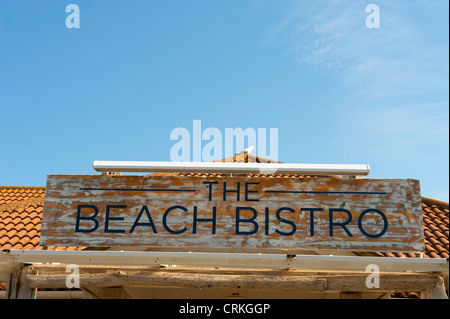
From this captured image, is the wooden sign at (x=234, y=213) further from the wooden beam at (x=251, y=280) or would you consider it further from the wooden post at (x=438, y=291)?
the wooden post at (x=438, y=291)

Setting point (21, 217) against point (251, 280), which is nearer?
point (251, 280)

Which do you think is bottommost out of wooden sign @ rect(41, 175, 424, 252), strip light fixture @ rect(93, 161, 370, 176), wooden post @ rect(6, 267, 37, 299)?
wooden post @ rect(6, 267, 37, 299)

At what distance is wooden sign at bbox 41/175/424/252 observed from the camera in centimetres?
621

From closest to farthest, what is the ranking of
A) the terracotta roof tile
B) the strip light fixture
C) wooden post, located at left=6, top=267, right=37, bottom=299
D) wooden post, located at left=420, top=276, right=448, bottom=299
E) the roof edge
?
wooden post, located at left=420, top=276, right=448, bottom=299 < wooden post, located at left=6, top=267, right=37, bottom=299 < the strip light fixture < the terracotta roof tile < the roof edge

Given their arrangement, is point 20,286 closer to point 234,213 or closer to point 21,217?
point 234,213

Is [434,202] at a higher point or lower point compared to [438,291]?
higher

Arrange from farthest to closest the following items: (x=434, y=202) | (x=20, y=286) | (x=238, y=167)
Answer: (x=434, y=202), (x=238, y=167), (x=20, y=286)

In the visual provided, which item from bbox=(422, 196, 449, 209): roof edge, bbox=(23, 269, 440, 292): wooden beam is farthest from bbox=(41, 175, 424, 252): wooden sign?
bbox=(422, 196, 449, 209): roof edge

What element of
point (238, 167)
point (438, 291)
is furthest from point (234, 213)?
point (438, 291)

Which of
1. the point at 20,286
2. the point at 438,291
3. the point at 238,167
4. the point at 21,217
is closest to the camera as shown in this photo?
the point at 438,291

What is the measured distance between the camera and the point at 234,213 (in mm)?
6277

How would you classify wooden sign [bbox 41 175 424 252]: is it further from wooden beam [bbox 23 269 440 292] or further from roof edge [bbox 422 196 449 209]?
roof edge [bbox 422 196 449 209]
